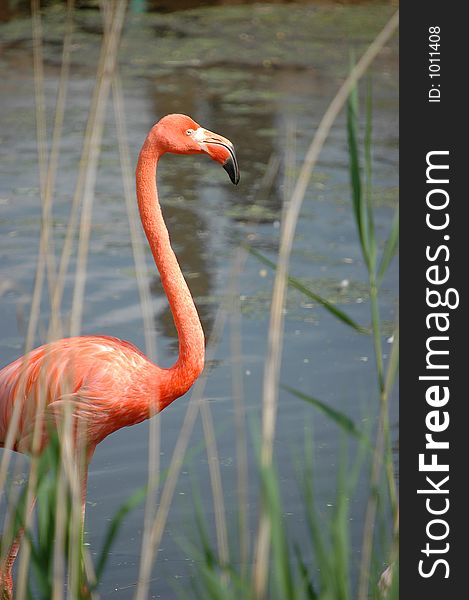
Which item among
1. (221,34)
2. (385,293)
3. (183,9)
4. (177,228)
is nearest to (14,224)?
(177,228)

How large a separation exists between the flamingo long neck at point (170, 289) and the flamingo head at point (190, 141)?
33 mm

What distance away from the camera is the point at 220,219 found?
20.1 ft

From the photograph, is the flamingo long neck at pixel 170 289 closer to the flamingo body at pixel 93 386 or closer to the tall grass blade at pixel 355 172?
the flamingo body at pixel 93 386

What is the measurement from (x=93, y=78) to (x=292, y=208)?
22.2 feet

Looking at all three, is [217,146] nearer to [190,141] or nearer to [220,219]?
[190,141]

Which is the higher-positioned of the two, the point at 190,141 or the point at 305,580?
the point at 190,141

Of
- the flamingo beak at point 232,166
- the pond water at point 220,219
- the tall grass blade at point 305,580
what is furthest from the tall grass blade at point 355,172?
the flamingo beak at point 232,166

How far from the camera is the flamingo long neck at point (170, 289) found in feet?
10.6

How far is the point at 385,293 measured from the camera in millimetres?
5324

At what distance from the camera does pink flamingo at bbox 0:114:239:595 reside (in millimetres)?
3188

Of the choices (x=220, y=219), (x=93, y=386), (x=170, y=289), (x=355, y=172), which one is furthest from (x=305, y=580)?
(x=220, y=219)

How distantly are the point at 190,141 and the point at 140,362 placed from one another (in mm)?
624

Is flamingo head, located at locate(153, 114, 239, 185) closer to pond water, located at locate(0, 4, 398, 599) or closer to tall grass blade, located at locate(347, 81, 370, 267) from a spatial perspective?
pond water, located at locate(0, 4, 398, 599)

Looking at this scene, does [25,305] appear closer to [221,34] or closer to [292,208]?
[292,208]
